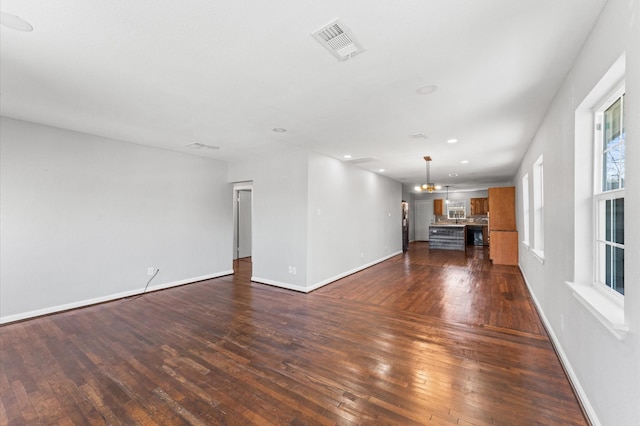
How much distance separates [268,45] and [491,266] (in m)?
7.68

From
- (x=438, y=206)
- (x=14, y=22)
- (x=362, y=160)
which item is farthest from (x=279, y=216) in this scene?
(x=438, y=206)

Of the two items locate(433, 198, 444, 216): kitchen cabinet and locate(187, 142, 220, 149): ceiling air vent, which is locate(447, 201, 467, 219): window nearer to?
locate(433, 198, 444, 216): kitchen cabinet

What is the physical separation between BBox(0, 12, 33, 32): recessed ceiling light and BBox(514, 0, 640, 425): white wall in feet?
11.3

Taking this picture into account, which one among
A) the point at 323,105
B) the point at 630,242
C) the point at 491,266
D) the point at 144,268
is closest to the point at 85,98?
the point at 323,105

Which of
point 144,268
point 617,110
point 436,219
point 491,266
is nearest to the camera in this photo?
point 617,110

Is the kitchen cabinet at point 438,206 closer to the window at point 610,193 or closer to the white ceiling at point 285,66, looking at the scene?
the white ceiling at point 285,66

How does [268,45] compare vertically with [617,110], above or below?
above

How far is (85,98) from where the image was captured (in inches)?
113

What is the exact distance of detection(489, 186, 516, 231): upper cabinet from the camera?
7516mm

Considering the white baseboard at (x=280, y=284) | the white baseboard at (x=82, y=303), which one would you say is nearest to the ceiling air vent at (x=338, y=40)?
the white baseboard at (x=280, y=284)

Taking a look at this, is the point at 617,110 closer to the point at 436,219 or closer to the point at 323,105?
the point at 323,105

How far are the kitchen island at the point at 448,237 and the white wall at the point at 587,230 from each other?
7.60 meters

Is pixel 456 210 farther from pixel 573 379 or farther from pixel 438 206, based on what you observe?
pixel 573 379

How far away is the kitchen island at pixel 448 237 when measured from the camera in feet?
33.9
